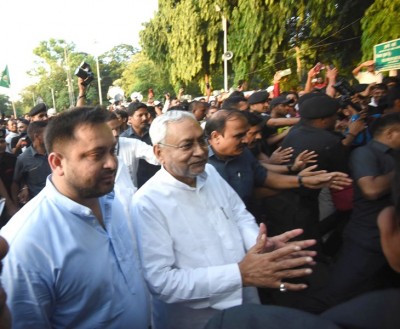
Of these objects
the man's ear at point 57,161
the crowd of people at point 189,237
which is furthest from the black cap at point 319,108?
the man's ear at point 57,161

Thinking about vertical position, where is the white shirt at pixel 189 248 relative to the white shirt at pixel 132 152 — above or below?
below

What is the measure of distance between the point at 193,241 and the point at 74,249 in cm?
66

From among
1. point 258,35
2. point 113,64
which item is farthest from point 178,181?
point 113,64

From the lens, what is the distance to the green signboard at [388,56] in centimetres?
705

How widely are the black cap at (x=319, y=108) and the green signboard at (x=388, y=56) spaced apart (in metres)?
4.42

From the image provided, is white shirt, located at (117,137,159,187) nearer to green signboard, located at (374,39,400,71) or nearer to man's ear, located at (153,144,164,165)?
man's ear, located at (153,144,164,165)

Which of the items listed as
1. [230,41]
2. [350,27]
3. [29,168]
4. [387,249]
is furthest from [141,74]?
[387,249]

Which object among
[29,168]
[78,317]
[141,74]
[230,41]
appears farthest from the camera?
[141,74]

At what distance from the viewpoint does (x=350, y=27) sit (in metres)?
14.0

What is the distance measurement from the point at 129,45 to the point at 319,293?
79.7 meters

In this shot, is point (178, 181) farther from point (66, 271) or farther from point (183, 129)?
point (66, 271)

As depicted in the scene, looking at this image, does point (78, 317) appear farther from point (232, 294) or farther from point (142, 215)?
point (232, 294)

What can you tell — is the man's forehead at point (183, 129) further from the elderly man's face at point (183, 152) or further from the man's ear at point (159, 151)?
the man's ear at point (159, 151)

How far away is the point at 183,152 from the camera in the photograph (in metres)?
2.16
